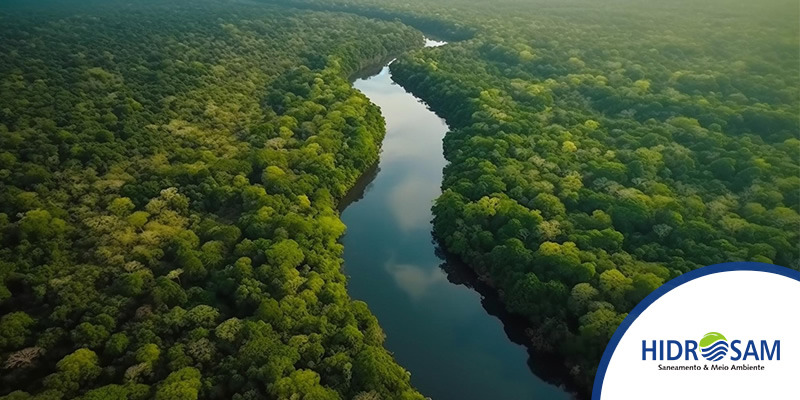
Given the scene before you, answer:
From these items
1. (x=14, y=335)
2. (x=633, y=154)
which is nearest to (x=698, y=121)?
(x=633, y=154)

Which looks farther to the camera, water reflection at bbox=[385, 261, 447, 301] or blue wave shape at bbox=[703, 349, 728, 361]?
water reflection at bbox=[385, 261, 447, 301]

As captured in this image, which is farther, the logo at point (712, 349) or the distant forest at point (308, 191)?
the distant forest at point (308, 191)

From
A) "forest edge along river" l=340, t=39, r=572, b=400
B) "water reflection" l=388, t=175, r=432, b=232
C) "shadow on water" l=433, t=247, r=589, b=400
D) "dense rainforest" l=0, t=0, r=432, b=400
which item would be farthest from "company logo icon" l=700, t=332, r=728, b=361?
"water reflection" l=388, t=175, r=432, b=232

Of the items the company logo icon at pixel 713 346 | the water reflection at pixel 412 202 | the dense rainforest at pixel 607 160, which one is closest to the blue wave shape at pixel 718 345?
the company logo icon at pixel 713 346

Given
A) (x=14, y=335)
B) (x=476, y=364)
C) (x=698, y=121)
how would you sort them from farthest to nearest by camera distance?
1. (x=698, y=121)
2. (x=476, y=364)
3. (x=14, y=335)

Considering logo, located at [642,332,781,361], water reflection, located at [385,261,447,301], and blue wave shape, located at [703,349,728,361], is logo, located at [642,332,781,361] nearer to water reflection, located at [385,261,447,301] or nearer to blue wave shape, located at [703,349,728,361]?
blue wave shape, located at [703,349,728,361]

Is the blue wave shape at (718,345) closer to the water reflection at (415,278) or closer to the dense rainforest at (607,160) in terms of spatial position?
the dense rainforest at (607,160)

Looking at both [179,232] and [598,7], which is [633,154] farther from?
[598,7]
